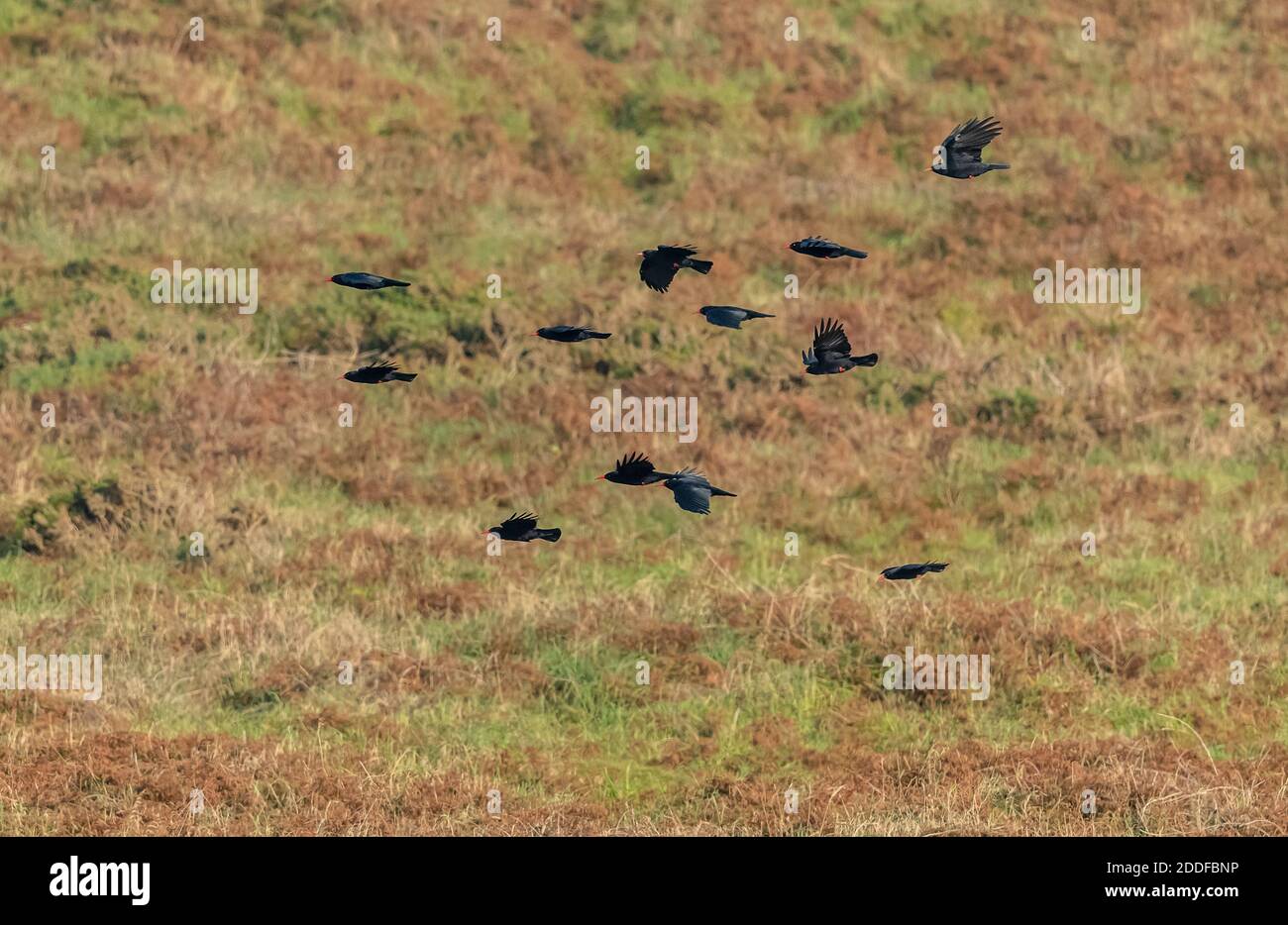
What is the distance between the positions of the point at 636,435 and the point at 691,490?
7169mm

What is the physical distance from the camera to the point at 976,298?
2008 centimetres

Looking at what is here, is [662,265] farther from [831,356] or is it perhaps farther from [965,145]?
[965,145]

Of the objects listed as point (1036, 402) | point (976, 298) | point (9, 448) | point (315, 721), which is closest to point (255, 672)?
point (315, 721)

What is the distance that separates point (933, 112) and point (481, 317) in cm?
863

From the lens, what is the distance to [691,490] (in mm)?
10086

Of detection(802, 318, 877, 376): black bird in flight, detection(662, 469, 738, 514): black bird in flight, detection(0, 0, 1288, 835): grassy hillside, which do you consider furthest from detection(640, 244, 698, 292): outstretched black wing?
detection(0, 0, 1288, 835): grassy hillside

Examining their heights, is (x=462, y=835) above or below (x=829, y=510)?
below

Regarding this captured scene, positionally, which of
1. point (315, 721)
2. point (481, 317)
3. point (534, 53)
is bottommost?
point (315, 721)

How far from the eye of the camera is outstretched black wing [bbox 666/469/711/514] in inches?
392

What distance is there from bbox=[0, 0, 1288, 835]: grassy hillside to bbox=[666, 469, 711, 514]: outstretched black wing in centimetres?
185

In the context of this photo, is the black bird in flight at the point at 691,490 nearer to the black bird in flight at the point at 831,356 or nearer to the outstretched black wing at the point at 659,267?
the black bird in flight at the point at 831,356

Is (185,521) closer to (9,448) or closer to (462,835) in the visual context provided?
(9,448)

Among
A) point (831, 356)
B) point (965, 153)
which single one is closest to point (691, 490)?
point (831, 356)

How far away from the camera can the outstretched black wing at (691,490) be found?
9945 mm
